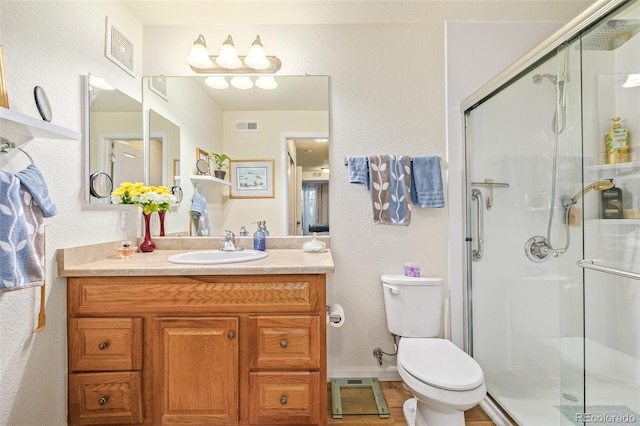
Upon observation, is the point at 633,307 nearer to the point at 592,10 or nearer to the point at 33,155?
the point at 592,10

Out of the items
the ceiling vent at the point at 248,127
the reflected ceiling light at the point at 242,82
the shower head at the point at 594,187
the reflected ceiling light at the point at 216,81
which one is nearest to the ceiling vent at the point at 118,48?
the reflected ceiling light at the point at 216,81

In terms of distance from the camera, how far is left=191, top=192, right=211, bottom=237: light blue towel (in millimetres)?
1899

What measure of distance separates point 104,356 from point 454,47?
2.66 meters

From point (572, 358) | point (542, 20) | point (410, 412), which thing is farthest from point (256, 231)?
point (542, 20)

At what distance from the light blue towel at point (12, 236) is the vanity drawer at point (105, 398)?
62cm

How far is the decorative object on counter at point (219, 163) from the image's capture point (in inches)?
74.6

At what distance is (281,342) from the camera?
1313 millimetres

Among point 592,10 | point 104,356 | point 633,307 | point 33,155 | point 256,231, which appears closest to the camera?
point 592,10

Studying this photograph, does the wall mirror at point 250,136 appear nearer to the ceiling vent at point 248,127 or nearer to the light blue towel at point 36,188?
the ceiling vent at point 248,127

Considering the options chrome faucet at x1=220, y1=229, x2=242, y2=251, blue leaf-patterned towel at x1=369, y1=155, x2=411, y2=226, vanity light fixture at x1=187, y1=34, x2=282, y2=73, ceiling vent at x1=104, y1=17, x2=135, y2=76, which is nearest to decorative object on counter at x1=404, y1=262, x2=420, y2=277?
blue leaf-patterned towel at x1=369, y1=155, x2=411, y2=226

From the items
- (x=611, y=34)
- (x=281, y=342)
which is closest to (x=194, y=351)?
(x=281, y=342)

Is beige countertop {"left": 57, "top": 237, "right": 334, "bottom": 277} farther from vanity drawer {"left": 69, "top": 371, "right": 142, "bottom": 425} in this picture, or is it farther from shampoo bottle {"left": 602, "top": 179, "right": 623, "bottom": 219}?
shampoo bottle {"left": 602, "top": 179, "right": 623, "bottom": 219}

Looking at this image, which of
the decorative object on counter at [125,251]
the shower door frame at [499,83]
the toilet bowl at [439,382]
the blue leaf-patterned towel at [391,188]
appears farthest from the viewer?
the blue leaf-patterned towel at [391,188]

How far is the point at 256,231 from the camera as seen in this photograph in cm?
190
